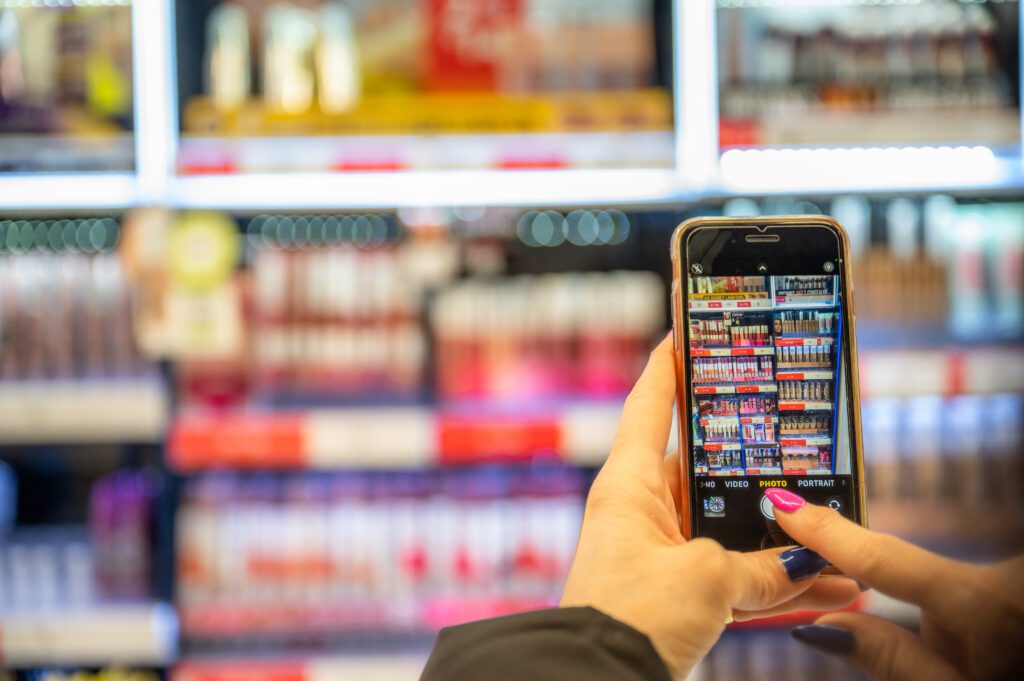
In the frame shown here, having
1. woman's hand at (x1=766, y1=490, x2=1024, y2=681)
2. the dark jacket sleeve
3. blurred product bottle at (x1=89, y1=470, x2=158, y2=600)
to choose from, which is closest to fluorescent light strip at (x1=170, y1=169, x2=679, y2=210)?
blurred product bottle at (x1=89, y1=470, x2=158, y2=600)

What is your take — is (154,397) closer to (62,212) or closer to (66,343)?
(66,343)

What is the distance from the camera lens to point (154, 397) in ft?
5.32

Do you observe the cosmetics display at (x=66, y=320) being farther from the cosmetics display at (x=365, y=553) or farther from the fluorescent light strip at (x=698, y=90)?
the fluorescent light strip at (x=698, y=90)

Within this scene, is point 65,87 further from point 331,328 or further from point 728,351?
point 728,351

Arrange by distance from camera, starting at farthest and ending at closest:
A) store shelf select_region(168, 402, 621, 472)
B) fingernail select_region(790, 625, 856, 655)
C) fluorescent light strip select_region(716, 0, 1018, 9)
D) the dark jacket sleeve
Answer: fluorescent light strip select_region(716, 0, 1018, 9)
store shelf select_region(168, 402, 621, 472)
fingernail select_region(790, 625, 856, 655)
the dark jacket sleeve

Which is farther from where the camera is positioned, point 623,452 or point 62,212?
point 62,212

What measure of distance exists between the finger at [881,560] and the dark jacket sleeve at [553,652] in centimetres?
17

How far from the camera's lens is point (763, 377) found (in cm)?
81

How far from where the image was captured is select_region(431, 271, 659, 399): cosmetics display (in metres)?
1.74

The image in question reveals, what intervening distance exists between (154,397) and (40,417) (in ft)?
0.76

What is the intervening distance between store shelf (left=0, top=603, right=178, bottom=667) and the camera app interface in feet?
4.26

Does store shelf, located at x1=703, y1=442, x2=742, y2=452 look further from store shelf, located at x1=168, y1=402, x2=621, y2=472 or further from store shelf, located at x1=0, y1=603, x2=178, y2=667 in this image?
store shelf, located at x1=0, y1=603, x2=178, y2=667

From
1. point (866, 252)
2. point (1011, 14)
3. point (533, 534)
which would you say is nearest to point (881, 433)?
point (866, 252)

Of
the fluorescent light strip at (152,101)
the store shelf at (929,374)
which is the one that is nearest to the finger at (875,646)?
the store shelf at (929,374)
